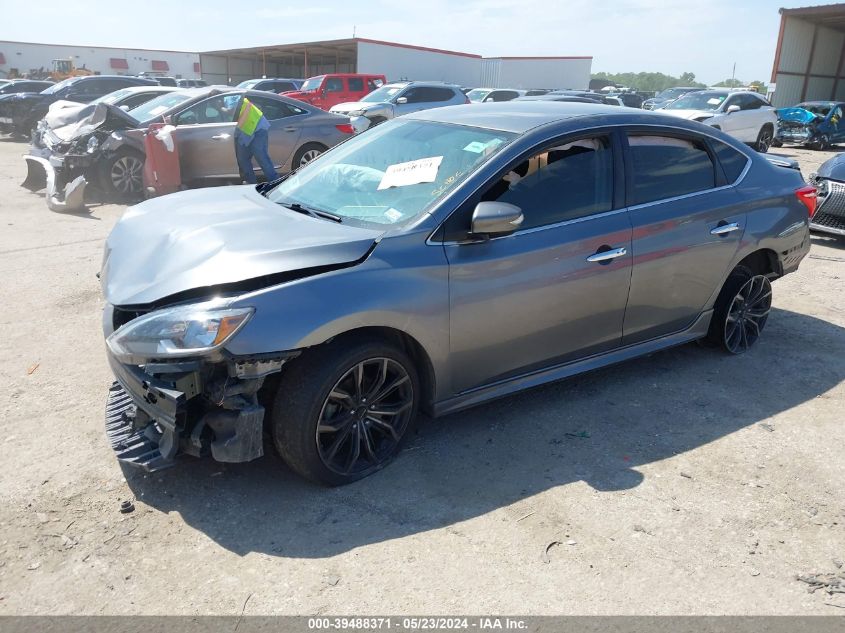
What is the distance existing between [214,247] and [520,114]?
1.94 metres

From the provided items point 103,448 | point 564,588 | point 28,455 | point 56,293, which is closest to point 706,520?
point 564,588

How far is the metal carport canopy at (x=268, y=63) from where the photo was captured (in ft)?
137

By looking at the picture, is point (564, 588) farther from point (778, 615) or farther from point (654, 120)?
point (654, 120)

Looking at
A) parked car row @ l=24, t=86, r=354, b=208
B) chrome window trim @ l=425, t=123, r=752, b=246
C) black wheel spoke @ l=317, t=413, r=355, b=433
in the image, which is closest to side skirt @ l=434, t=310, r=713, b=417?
black wheel spoke @ l=317, t=413, r=355, b=433

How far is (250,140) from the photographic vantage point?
9.27 m

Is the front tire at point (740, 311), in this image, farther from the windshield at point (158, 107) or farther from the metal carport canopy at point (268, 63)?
the metal carport canopy at point (268, 63)

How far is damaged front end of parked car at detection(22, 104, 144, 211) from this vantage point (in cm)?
971

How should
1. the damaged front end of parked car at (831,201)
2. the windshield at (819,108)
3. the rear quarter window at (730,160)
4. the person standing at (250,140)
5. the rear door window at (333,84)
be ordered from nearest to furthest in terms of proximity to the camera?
the rear quarter window at (730,160) < the damaged front end of parked car at (831,201) < the person standing at (250,140) < the windshield at (819,108) < the rear door window at (333,84)

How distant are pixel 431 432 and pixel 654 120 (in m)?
2.38

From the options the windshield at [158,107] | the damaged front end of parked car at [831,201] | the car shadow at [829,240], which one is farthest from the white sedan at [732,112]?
the windshield at [158,107]

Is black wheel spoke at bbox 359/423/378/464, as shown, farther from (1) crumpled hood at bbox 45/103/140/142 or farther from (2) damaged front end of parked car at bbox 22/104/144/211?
(1) crumpled hood at bbox 45/103/140/142

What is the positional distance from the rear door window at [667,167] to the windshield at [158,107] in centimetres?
833

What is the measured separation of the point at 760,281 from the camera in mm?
4789

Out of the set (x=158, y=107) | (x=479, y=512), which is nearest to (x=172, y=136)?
(x=158, y=107)
